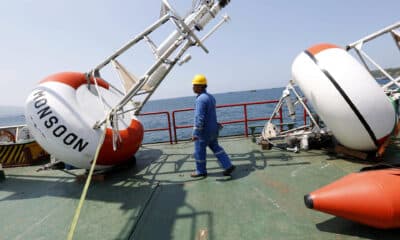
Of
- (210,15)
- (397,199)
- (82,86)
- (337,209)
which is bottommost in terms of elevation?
(337,209)

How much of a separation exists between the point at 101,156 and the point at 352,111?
4867mm

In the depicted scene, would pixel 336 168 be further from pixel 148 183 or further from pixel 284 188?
pixel 148 183

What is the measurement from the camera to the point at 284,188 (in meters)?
4.06

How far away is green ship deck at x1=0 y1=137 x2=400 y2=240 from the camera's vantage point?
3.01 m

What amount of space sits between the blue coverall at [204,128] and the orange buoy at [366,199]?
88.8 inches

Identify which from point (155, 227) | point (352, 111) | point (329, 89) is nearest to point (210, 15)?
point (329, 89)

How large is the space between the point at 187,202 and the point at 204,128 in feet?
4.78

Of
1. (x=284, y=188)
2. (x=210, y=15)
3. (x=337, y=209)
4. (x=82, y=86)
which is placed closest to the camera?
(x=337, y=209)

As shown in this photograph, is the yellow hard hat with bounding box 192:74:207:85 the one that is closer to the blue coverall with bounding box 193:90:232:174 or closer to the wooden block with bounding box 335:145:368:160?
the blue coverall with bounding box 193:90:232:174

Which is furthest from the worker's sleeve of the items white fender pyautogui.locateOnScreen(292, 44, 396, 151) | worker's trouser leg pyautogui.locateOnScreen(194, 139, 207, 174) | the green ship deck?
white fender pyautogui.locateOnScreen(292, 44, 396, 151)

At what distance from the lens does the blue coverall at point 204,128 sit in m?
4.63

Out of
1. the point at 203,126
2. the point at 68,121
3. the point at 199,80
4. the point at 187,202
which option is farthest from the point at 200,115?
the point at 68,121

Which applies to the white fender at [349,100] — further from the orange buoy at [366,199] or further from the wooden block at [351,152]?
the orange buoy at [366,199]

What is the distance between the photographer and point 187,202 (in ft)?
12.7
